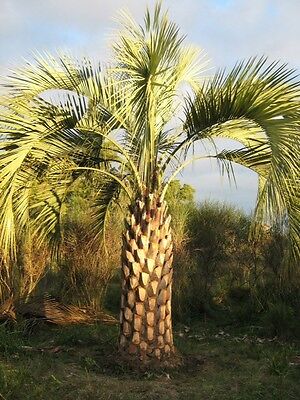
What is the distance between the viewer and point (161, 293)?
272 inches

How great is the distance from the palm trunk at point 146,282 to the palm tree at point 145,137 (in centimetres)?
1

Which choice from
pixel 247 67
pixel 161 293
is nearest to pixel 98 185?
pixel 161 293

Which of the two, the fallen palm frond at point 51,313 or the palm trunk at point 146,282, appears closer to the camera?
the palm trunk at point 146,282

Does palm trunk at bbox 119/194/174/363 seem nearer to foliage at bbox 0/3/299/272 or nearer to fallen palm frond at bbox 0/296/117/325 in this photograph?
foliage at bbox 0/3/299/272

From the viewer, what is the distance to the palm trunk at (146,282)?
22.3 feet

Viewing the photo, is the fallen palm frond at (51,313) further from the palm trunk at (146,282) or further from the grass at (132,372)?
the palm trunk at (146,282)

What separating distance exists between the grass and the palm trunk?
0.33 metres

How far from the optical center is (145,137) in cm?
617

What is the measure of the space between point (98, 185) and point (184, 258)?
3.52 meters

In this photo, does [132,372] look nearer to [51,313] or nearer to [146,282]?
[146,282]

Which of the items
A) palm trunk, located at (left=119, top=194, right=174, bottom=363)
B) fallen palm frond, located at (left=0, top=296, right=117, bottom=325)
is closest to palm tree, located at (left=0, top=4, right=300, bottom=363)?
palm trunk, located at (left=119, top=194, right=174, bottom=363)

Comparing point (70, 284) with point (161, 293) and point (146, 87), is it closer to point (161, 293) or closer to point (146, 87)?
point (161, 293)

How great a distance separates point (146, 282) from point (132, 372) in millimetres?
1120

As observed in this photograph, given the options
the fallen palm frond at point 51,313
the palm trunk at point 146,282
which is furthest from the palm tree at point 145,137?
the fallen palm frond at point 51,313
